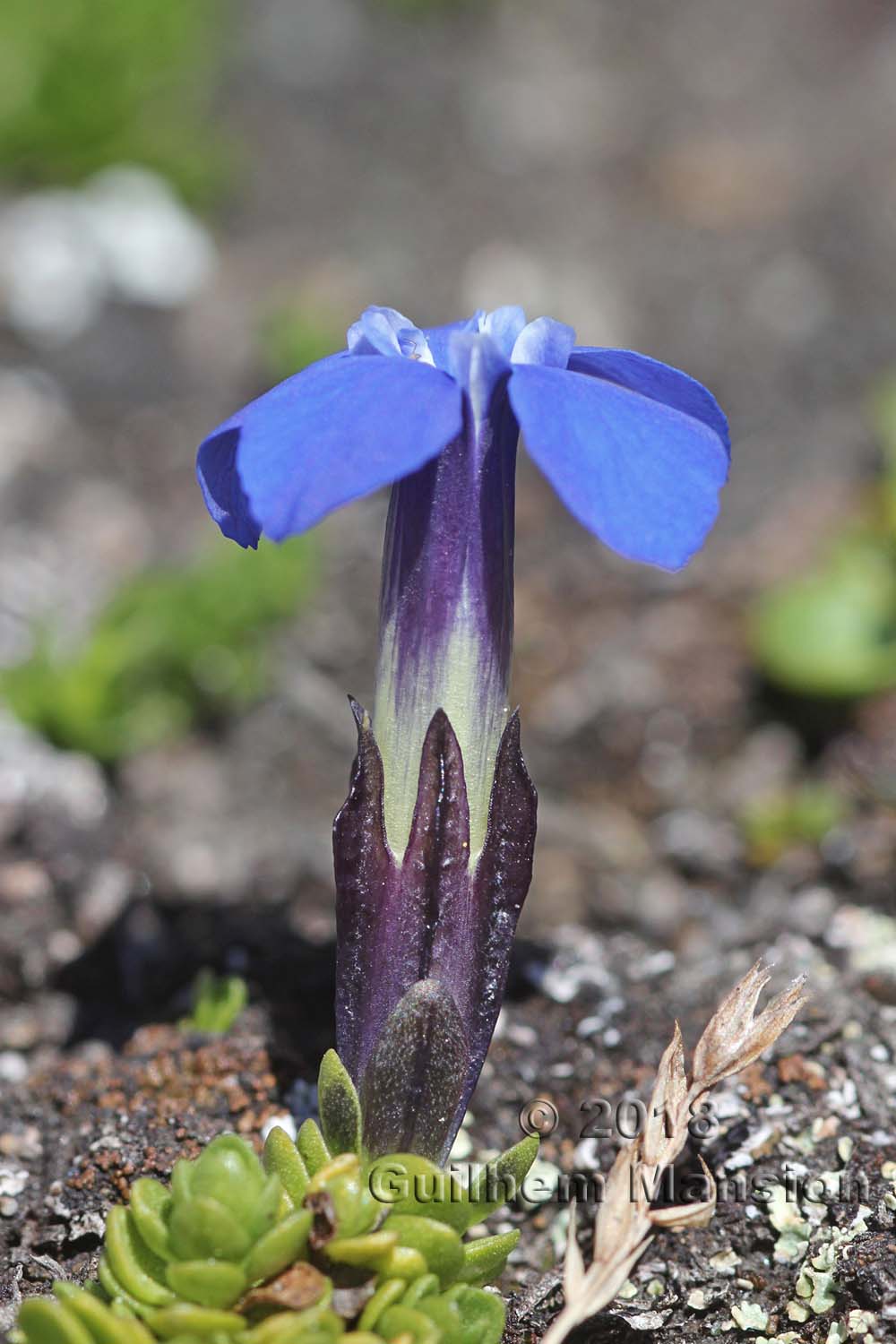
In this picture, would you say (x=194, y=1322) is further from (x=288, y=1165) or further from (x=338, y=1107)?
(x=338, y=1107)

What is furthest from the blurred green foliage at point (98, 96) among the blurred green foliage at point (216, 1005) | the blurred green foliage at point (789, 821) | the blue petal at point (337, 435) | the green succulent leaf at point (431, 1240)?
the green succulent leaf at point (431, 1240)

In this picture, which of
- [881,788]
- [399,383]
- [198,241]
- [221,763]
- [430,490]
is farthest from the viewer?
[198,241]

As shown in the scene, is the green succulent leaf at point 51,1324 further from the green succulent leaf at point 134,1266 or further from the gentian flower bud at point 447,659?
the gentian flower bud at point 447,659

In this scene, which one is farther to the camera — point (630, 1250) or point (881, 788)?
point (881, 788)

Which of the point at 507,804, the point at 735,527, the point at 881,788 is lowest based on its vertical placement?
the point at 507,804

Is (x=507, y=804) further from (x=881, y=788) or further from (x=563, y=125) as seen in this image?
(x=563, y=125)

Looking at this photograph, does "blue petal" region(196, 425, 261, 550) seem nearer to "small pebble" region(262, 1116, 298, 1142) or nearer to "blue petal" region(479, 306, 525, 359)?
"blue petal" region(479, 306, 525, 359)

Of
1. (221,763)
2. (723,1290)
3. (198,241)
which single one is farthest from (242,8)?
(723,1290)

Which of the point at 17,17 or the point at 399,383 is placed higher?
the point at 17,17

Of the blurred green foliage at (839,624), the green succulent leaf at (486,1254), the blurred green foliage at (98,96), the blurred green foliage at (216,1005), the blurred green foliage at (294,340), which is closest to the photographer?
the green succulent leaf at (486,1254)
